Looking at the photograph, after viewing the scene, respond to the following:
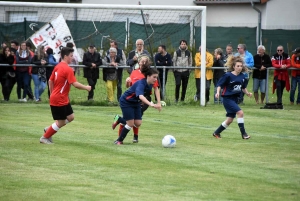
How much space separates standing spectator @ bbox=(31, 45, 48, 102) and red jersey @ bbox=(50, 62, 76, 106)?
29.0ft

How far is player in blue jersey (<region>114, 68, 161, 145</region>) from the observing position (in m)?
11.2

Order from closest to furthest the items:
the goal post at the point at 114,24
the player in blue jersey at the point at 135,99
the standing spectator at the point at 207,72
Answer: the player in blue jersey at the point at 135,99, the standing spectator at the point at 207,72, the goal post at the point at 114,24

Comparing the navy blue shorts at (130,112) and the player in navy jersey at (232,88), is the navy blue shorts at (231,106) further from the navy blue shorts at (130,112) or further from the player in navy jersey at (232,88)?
the navy blue shorts at (130,112)

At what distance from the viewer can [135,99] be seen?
37.6 ft

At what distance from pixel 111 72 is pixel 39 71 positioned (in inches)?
92.8

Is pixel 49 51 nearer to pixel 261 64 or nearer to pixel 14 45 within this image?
pixel 14 45

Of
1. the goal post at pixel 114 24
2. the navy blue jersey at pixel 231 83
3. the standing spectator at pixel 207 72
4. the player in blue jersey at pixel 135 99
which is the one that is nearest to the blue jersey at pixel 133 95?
the player in blue jersey at pixel 135 99

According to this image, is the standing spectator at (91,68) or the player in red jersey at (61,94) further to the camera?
the standing spectator at (91,68)

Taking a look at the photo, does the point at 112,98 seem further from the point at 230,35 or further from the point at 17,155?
the point at 230,35

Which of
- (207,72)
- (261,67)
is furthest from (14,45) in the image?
(261,67)

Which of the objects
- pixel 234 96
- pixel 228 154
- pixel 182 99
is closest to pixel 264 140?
pixel 234 96

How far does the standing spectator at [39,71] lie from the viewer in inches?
798

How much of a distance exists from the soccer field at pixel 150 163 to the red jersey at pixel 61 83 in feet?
2.58

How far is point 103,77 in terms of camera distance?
794 inches
